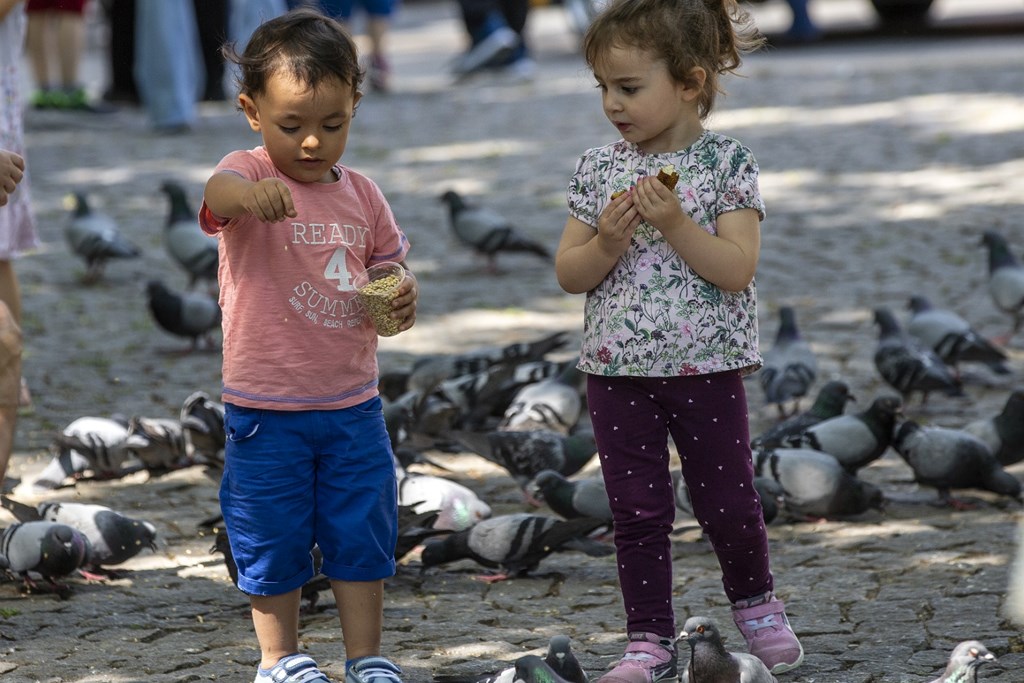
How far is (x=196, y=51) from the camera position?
16.7 m

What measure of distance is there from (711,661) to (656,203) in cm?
110

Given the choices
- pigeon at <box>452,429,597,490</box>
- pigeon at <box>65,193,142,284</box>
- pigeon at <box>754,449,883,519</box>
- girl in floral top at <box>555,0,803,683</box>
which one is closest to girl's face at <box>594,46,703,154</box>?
girl in floral top at <box>555,0,803,683</box>

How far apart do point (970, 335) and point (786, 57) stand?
1282 centimetres

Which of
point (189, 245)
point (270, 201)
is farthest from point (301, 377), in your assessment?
point (189, 245)

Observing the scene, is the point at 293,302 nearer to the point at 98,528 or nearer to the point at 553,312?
the point at 98,528

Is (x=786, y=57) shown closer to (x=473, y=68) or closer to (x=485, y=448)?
(x=473, y=68)

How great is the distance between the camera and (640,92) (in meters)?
3.84

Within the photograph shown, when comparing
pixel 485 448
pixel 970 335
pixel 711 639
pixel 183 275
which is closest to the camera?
pixel 711 639

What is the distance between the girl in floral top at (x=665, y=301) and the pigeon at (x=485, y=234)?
18.3 ft

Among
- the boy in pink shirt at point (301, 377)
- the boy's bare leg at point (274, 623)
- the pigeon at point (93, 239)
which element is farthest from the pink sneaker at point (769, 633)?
the pigeon at point (93, 239)

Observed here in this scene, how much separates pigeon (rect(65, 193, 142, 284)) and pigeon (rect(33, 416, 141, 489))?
12.4 ft

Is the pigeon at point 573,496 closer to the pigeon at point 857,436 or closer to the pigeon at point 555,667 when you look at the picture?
the pigeon at point 857,436

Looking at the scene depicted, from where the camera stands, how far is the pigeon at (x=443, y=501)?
5.16 meters

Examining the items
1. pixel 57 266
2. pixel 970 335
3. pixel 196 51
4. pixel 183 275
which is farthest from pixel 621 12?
pixel 196 51
